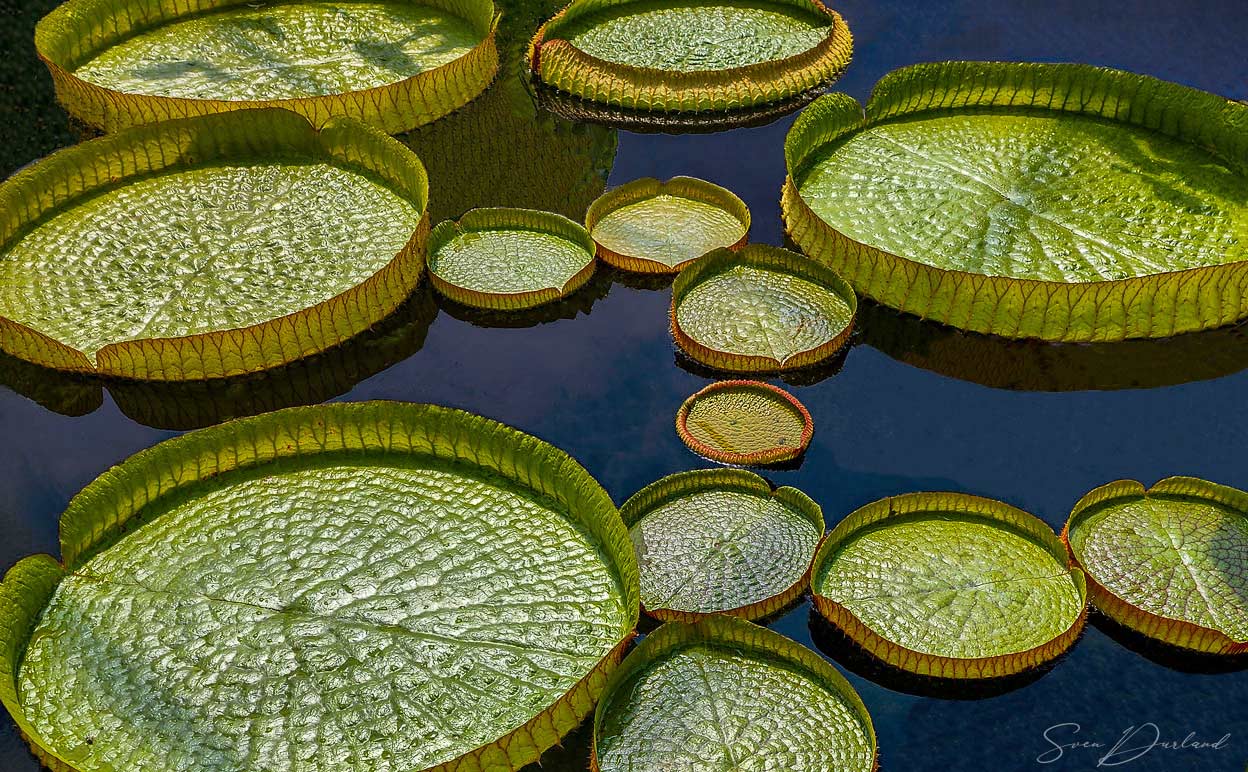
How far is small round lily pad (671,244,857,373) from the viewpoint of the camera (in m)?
5.12

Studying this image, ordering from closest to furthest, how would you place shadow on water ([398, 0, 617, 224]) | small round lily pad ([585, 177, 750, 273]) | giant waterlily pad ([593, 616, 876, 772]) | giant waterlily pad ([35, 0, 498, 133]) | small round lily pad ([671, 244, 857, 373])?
giant waterlily pad ([593, 616, 876, 772]) < small round lily pad ([671, 244, 857, 373]) < small round lily pad ([585, 177, 750, 273]) < shadow on water ([398, 0, 617, 224]) < giant waterlily pad ([35, 0, 498, 133])

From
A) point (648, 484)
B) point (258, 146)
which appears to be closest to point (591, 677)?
point (648, 484)

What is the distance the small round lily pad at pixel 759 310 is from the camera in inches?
202

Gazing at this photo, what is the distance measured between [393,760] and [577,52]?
4.86 metres

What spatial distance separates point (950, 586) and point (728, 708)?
96 centimetres

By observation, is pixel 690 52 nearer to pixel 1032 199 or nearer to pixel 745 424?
pixel 1032 199

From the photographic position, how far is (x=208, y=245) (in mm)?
5602

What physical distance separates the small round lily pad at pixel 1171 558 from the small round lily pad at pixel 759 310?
1437mm

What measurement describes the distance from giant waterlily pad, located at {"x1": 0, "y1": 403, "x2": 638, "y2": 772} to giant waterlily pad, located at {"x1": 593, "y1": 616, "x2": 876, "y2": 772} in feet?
0.48

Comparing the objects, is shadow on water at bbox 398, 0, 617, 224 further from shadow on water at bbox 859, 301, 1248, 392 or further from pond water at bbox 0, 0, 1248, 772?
shadow on water at bbox 859, 301, 1248, 392

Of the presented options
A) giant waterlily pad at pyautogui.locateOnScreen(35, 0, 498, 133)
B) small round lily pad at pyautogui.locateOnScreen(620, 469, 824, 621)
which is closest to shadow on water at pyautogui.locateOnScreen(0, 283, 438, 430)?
small round lily pad at pyautogui.locateOnScreen(620, 469, 824, 621)

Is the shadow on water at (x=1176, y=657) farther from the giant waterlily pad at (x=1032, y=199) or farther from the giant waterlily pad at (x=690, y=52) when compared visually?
the giant waterlily pad at (x=690, y=52)

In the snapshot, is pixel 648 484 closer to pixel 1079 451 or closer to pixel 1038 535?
pixel 1038 535

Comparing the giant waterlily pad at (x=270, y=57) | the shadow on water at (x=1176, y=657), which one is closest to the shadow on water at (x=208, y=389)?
the giant waterlily pad at (x=270, y=57)
